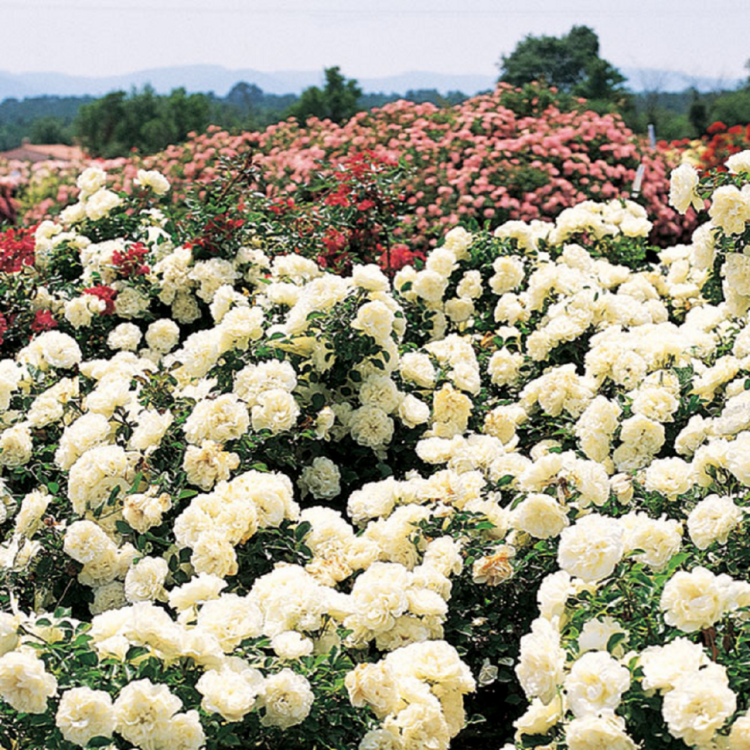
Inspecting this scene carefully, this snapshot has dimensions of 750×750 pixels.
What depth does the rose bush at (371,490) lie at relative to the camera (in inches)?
66.2

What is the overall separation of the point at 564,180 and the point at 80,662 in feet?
20.9

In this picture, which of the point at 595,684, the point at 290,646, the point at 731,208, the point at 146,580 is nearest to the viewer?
the point at 595,684

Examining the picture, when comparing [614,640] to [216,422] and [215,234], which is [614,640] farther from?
[215,234]

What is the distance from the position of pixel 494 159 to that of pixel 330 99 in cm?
1522

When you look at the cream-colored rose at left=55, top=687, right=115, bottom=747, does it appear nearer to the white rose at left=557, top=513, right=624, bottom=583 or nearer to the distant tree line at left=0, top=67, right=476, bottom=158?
the white rose at left=557, top=513, right=624, bottom=583

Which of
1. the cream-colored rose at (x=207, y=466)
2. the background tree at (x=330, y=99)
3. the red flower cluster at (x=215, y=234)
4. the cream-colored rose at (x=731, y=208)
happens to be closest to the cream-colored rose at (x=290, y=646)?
the cream-colored rose at (x=207, y=466)

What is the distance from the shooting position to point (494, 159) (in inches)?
297

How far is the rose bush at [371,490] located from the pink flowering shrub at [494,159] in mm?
2440

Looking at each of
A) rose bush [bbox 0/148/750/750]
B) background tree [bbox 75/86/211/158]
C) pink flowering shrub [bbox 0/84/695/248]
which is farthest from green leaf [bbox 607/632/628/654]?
background tree [bbox 75/86/211/158]

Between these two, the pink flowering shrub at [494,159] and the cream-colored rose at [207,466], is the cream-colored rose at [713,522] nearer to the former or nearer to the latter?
the cream-colored rose at [207,466]

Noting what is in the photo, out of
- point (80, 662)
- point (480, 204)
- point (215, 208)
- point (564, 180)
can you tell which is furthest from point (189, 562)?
point (564, 180)

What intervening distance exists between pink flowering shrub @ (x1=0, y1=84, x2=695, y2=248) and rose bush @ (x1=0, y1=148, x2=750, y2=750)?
2440mm

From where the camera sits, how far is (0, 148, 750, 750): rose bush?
1683 mm

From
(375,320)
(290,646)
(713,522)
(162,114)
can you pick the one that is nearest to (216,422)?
(375,320)
